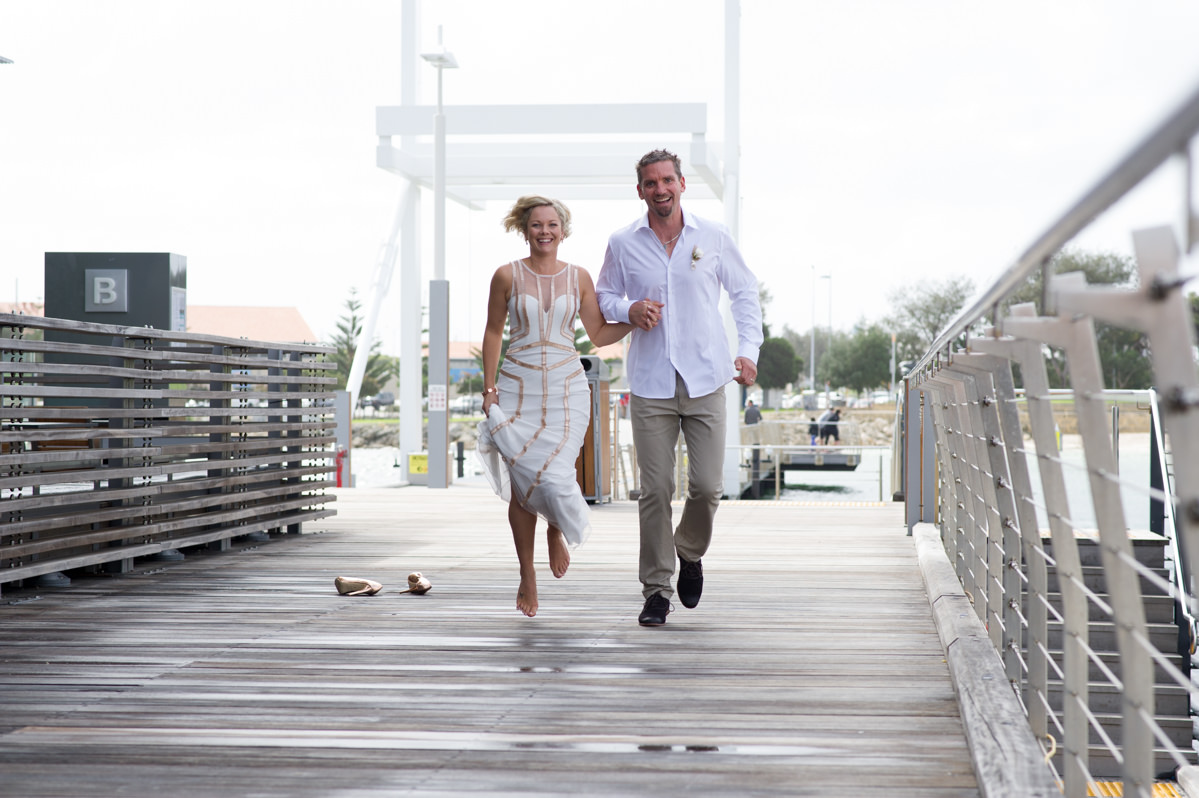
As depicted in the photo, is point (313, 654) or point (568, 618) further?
point (568, 618)

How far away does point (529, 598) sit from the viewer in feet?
16.8

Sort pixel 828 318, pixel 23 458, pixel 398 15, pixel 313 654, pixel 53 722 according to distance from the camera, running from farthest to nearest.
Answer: pixel 828 318
pixel 398 15
pixel 23 458
pixel 313 654
pixel 53 722

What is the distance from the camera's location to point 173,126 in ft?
220

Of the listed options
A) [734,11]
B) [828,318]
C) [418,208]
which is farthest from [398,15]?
[828,318]

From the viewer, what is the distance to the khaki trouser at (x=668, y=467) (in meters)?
4.91

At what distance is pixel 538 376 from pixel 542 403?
0.11 m

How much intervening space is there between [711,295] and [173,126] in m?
67.6

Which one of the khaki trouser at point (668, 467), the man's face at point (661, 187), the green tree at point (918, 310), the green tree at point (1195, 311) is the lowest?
the khaki trouser at point (668, 467)

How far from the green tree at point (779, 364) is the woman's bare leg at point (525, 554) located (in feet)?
237

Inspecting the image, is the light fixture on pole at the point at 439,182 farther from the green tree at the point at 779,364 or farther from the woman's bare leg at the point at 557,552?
the green tree at the point at 779,364

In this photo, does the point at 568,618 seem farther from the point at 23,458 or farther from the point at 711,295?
the point at 23,458

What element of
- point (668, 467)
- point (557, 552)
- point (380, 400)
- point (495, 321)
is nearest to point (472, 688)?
point (668, 467)

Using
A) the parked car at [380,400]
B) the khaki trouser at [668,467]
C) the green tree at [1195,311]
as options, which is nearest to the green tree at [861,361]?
the parked car at [380,400]

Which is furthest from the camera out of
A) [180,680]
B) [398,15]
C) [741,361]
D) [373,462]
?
[373,462]
